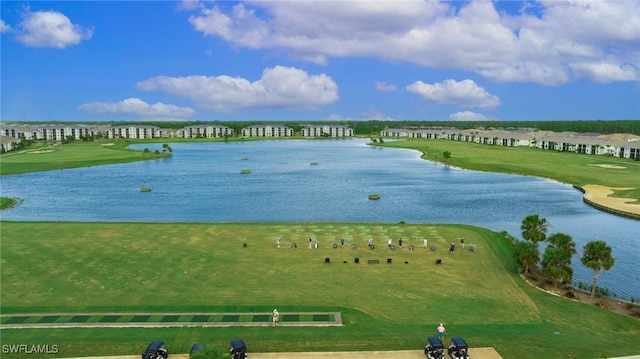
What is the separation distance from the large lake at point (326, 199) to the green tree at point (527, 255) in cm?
546

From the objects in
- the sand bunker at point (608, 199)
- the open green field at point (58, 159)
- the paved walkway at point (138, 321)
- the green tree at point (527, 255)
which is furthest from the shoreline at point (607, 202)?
the open green field at point (58, 159)

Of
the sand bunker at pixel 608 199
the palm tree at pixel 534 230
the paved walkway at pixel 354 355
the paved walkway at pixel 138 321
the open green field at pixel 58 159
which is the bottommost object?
the paved walkway at pixel 138 321

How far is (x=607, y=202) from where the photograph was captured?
7731cm

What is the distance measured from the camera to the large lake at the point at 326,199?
213ft

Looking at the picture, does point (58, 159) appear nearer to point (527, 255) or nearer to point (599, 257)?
point (527, 255)

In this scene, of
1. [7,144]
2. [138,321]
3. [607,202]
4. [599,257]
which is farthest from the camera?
[7,144]

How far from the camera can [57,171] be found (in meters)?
124

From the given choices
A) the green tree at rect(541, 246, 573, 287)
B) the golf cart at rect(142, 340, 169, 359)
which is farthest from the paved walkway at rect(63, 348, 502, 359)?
the green tree at rect(541, 246, 573, 287)

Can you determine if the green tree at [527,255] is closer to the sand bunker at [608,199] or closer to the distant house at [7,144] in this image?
the sand bunker at [608,199]

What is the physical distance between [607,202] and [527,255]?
4627cm

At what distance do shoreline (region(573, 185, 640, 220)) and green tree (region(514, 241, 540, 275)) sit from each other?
36.8 m

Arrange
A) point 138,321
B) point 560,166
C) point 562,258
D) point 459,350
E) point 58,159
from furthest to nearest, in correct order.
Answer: point 58,159 → point 560,166 → point 562,258 → point 138,321 → point 459,350

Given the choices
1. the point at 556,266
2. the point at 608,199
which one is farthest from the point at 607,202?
the point at 556,266

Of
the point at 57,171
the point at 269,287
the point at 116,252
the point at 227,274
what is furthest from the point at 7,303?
the point at 57,171
